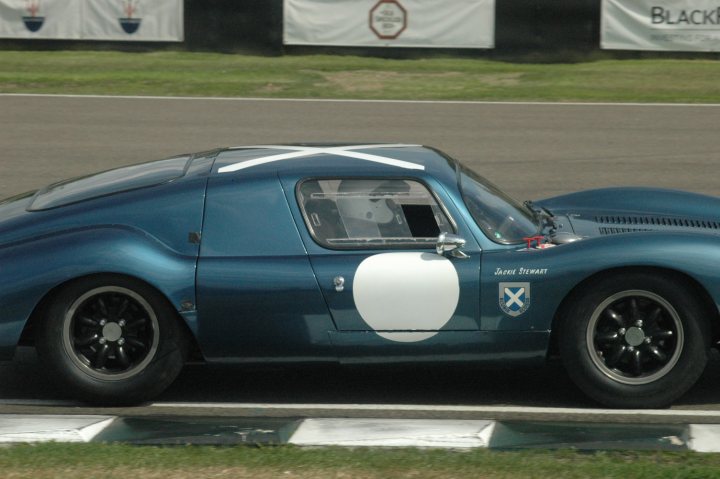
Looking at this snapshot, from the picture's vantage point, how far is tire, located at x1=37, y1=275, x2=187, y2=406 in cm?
567

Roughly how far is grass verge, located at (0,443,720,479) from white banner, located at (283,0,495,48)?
17625 millimetres

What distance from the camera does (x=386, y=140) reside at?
1457 centimetres

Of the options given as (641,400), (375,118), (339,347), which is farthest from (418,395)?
(375,118)

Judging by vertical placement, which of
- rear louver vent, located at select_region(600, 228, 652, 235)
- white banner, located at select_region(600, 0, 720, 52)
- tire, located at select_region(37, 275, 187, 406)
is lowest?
tire, located at select_region(37, 275, 187, 406)

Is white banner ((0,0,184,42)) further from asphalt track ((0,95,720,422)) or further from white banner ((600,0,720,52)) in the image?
white banner ((600,0,720,52))

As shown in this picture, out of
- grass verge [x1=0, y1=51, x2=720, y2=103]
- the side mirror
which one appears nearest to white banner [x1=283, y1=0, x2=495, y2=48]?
grass verge [x1=0, y1=51, x2=720, y2=103]

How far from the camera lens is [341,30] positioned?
72.8ft

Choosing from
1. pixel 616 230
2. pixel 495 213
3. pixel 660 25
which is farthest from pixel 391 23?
pixel 495 213

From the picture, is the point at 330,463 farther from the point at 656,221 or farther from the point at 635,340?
the point at 656,221

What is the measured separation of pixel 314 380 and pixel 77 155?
7.94m

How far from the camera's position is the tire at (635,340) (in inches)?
220

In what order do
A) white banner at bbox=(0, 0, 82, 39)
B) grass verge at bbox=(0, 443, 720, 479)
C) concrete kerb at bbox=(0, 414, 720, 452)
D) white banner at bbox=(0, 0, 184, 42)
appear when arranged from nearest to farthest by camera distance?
grass verge at bbox=(0, 443, 720, 479) → concrete kerb at bbox=(0, 414, 720, 452) → white banner at bbox=(0, 0, 184, 42) → white banner at bbox=(0, 0, 82, 39)

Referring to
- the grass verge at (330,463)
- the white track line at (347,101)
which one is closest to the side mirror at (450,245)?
the grass verge at (330,463)

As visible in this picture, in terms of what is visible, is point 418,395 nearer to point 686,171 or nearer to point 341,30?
point 686,171
